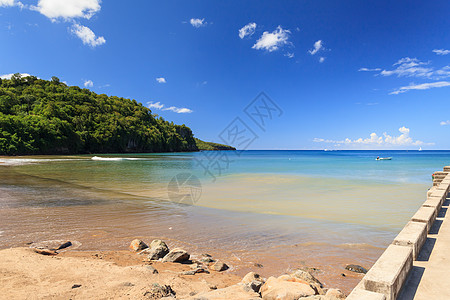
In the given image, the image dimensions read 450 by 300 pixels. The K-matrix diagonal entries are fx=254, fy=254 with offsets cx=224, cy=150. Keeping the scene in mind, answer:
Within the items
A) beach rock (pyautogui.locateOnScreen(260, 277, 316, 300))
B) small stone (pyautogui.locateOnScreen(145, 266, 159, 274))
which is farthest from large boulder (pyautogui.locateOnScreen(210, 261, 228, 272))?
beach rock (pyautogui.locateOnScreen(260, 277, 316, 300))

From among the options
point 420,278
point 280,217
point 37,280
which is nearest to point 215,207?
point 280,217

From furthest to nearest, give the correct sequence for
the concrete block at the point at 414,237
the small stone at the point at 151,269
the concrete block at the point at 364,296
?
the small stone at the point at 151,269 < the concrete block at the point at 414,237 < the concrete block at the point at 364,296

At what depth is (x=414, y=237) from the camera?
3.67 meters

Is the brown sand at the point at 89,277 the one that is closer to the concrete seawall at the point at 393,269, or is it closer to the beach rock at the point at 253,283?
the beach rock at the point at 253,283

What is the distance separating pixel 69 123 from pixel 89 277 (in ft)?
292

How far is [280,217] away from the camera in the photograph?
27.8ft

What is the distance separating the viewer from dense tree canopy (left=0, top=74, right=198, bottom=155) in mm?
61219

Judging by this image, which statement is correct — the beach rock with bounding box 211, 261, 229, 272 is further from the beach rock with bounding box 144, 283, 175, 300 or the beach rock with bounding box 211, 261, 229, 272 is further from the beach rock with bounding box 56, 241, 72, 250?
the beach rock with bounding box 56, 241, 72, 250

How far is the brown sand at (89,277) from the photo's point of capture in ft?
10.9

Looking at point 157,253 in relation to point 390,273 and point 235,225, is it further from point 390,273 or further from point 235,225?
point 390,273

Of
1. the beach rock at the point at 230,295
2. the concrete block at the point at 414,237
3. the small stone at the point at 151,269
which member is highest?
the concrete block at the point at 414,237

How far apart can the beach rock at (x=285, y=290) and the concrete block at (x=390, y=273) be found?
0.87 meters

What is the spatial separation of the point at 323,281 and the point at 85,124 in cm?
9892

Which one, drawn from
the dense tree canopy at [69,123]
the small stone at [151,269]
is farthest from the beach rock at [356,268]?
the dense tree canopy at [69,123]
